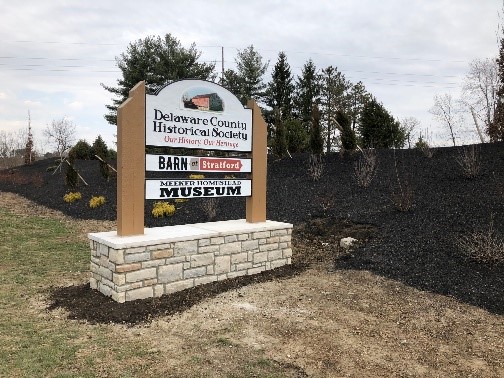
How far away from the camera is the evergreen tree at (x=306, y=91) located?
33812mm

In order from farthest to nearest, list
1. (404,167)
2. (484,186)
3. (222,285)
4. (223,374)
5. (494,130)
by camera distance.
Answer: (494,130), (404,167), (484,186), (222,285), (223,374)

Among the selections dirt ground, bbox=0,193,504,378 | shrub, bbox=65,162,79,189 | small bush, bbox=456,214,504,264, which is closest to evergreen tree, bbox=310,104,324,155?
small bush, bbox=456,214,504,264

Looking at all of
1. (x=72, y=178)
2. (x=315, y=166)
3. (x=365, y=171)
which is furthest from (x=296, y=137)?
(x=72, y=178)

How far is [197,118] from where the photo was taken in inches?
254

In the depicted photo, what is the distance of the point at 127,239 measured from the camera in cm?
548

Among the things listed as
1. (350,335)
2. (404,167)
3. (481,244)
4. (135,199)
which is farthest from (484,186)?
(135,199)

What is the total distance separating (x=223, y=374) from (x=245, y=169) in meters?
4.09

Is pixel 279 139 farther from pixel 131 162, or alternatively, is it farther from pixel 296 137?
pixel 131 162

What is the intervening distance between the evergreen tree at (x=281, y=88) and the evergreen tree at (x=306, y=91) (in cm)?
81

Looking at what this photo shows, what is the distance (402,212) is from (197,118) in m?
5.18

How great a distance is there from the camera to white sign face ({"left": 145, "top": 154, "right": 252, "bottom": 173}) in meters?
6.07

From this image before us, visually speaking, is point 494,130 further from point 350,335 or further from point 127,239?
point 127,239

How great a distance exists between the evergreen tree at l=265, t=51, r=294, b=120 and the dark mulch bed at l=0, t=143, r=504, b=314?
1880 centimetres

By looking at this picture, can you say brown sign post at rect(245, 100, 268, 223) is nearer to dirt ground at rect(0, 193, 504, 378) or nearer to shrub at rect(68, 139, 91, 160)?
dirt ground at rect(0, 193, 504, 378)
